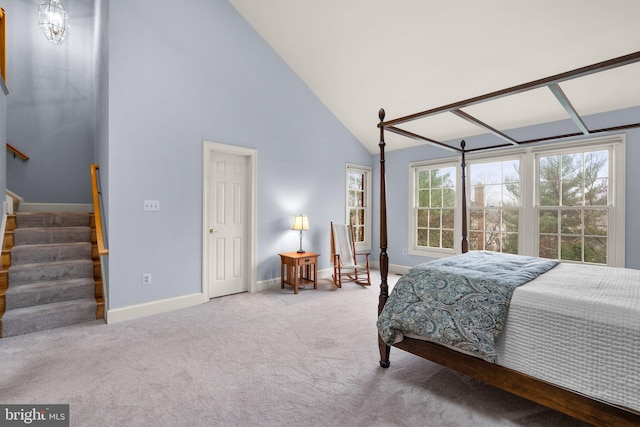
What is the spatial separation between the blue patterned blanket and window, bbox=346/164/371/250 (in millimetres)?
3473

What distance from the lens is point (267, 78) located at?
4.34m

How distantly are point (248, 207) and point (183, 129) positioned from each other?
1.29 meters

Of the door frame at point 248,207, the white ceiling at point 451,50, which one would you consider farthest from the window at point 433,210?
the door frame at point 248,207

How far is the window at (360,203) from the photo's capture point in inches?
225

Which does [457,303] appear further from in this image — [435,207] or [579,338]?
[435,207]

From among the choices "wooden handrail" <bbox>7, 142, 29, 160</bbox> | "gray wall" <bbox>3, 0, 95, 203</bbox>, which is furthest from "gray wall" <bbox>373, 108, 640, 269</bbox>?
"wooden handrail" <bbox>7, 142, 29, 160</bbox>

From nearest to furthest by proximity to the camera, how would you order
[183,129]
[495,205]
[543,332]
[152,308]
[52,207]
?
1. [543,332]
2. [152,308]
3. [183,129]
4. [495,205]
5. [52,207]

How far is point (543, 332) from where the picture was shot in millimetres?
1579

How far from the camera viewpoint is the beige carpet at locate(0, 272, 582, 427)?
1.71 meters

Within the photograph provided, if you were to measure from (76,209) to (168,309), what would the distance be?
2.99 meters

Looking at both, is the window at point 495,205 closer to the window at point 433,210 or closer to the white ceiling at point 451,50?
the window at point 433,210

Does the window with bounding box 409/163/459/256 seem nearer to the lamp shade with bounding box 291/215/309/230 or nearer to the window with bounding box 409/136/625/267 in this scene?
the window with bounding box 409/136/625/267

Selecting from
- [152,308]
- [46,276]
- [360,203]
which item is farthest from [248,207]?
[360,203]

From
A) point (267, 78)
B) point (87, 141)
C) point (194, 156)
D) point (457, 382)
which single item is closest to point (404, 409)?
point (457, 382)
